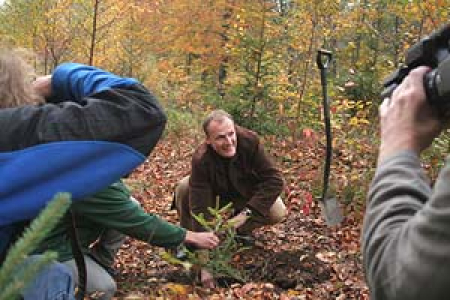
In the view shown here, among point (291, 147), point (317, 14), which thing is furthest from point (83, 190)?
point (317, 14)

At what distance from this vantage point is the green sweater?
2645 mm

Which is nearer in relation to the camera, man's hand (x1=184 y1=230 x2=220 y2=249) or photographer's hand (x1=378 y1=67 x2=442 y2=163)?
photographer's hand (x1=378 y1=67 x2=442 y2=163)

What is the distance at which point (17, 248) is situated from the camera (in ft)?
2.74

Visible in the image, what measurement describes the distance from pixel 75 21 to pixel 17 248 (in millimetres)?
14710

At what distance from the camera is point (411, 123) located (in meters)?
1.11

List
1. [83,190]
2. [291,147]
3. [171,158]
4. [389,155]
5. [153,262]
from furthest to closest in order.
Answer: [171,158] → [291,147] → [153,262] → [83,190] → [389,155]

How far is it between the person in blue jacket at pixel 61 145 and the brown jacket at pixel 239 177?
228cm

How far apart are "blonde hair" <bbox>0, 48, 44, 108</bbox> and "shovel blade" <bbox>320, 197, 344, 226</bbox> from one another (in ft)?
12.3

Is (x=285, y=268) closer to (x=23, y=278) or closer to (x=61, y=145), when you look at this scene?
(x=61, y=145)

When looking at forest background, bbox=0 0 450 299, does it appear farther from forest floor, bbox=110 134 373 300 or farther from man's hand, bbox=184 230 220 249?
man's hand, bbox=184 230 220 249

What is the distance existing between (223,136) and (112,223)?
1801 millimetres

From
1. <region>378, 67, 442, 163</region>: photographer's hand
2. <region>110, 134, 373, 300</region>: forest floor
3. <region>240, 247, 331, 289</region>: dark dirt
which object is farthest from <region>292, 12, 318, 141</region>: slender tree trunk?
<region>378, 67, 442, 163</region>: photographer's hand

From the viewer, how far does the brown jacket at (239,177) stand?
4570mm

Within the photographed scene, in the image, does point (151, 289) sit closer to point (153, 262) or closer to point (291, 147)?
point (153, 262)
